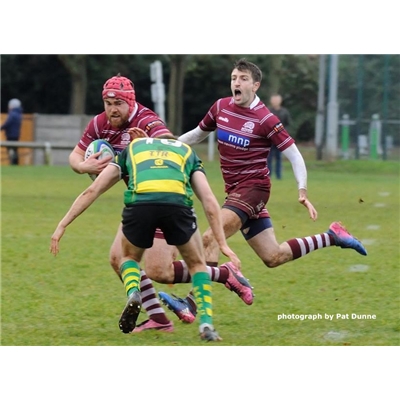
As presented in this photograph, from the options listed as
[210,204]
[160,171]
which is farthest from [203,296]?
Result: [160,171]

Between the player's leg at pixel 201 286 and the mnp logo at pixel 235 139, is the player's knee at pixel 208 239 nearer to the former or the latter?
the mnp logo at pixel 235 139

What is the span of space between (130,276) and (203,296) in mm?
530

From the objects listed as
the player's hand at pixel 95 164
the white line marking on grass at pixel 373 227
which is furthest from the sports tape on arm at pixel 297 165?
the white line marking on grass at pixel 373 227

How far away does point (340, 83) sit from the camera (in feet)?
102

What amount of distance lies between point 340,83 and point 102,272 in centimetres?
2199

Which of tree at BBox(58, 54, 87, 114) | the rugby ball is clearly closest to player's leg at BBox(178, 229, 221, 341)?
the rugby ball

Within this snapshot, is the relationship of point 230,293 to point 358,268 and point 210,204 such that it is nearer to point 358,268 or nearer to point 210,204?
point 358,268

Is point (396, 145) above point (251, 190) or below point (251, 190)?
below

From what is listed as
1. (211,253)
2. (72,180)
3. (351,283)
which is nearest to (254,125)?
(211,253)

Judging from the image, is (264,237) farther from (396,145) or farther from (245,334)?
(396,145)

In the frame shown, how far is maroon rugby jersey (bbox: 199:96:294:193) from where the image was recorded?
7.99m

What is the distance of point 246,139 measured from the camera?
8023 mm

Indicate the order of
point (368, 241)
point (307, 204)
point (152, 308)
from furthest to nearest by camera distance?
point (368, 241), point (307, 204), point (152, 308)

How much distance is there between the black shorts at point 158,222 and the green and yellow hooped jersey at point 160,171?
5 centimetres
